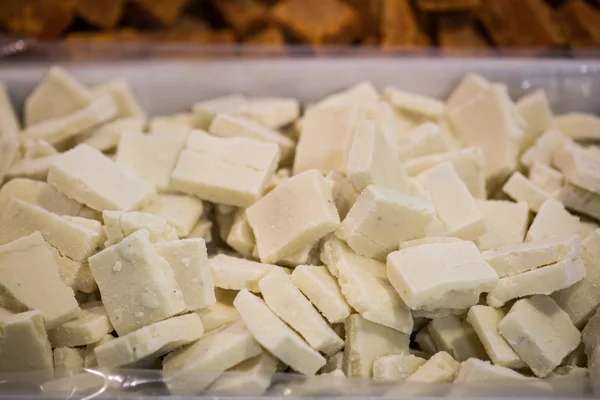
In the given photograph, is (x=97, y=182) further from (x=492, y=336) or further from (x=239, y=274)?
(x=492, y=336)

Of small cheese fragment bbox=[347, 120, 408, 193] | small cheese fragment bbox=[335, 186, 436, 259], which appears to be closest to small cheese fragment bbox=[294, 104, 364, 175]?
small cheese fragment bbox=[347, 120, 408, 193]

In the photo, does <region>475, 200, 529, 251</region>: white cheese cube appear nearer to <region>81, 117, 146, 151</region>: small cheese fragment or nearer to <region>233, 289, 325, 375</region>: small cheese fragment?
<region>233, 289, 325, 375</region>: small cheese fragment

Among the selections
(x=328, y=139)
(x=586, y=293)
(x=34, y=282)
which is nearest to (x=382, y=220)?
(x=328, y=139)

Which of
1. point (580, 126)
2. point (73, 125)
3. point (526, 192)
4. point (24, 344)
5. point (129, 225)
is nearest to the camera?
point (24, 344)

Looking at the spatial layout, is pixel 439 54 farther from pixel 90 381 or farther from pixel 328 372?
pixel 90 381

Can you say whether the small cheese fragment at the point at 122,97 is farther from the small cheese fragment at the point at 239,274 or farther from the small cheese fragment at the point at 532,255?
the small cheese fragment at the point at 532,255

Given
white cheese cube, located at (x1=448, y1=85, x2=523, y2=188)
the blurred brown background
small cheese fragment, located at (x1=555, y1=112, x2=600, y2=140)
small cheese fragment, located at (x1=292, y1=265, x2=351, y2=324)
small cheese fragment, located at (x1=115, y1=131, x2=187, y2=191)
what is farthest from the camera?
the blurred brown background

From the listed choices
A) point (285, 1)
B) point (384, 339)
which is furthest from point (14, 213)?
point (285, 1)
